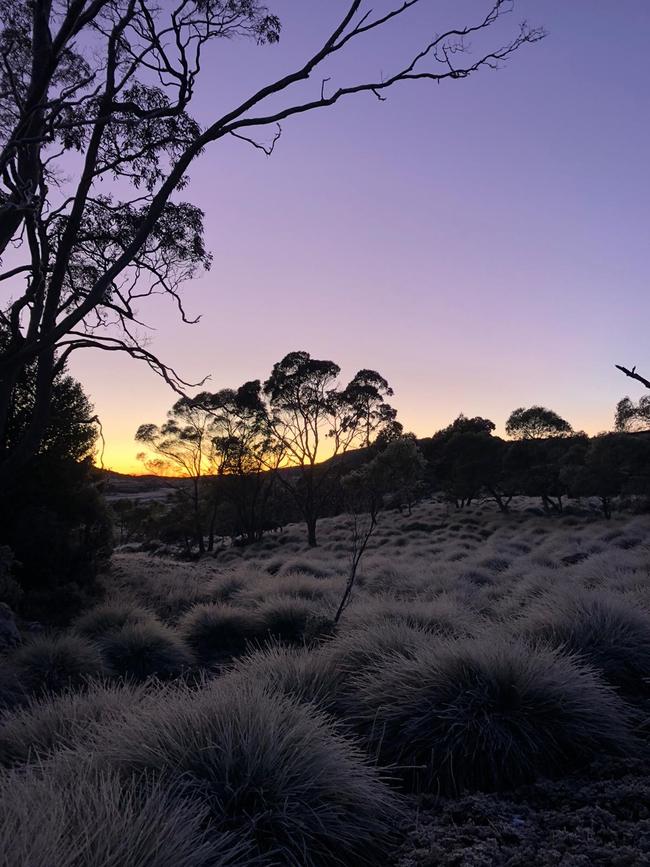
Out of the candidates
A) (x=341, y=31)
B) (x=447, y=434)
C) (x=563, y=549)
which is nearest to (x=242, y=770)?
(x=341, y=31)

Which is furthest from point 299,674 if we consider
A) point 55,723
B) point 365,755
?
point 55,723

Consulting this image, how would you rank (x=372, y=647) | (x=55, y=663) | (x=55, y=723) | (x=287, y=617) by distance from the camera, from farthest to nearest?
(x=287, y=617) → (x=55, y=663) → (x=372, y=647) → (x=55, y=723)

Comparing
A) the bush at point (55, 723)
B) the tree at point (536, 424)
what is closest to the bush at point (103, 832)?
the bush at point (55, 723)

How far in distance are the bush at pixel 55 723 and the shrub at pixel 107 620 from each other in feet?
15.6

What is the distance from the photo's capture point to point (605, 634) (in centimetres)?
558

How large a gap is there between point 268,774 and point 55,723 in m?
2.24

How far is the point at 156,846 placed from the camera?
2.18 m

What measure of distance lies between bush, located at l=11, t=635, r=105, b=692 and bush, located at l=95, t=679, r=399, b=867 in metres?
4.17

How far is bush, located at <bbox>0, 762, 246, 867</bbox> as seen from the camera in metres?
2.03

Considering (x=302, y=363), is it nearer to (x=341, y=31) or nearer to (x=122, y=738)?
(x=341, y=31)

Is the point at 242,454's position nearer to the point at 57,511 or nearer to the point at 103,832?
the point at 57,511

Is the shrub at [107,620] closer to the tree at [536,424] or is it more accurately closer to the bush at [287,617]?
the bush at [287,617]

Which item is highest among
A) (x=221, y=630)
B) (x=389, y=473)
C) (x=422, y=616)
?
(x=389, y=473)

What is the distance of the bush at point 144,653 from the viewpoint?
26.5ft
